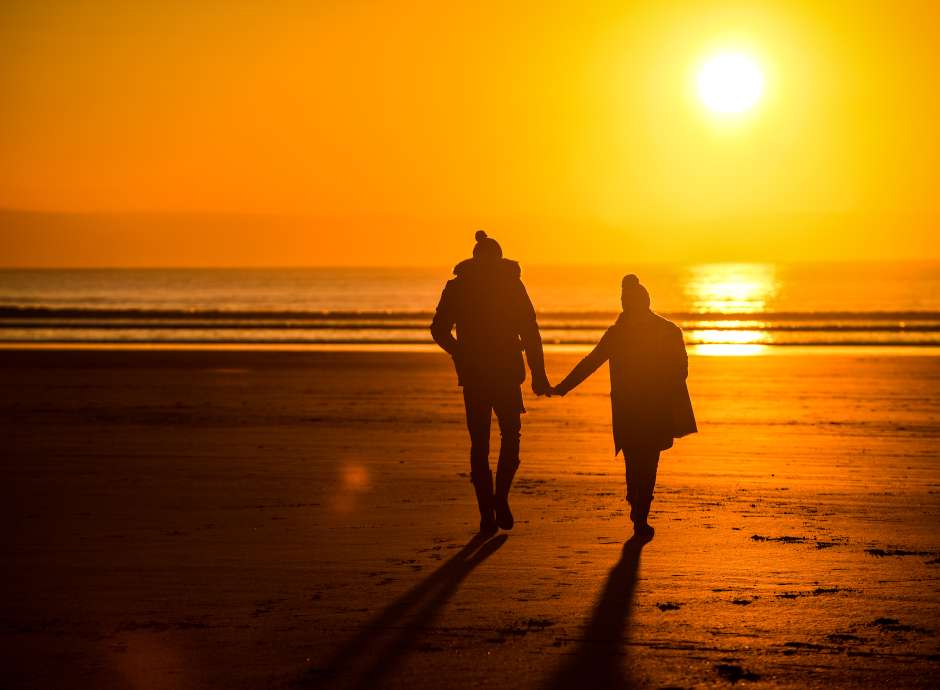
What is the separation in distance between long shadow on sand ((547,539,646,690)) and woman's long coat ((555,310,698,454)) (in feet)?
4.57

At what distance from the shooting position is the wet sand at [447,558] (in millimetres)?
5109

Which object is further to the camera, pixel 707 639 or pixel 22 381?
pixel 22 381

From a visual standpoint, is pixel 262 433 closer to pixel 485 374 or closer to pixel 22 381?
pixel 485 374

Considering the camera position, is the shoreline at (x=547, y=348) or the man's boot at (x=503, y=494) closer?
the man's boot at (x=503, y=494)

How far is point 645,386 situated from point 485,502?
126cm

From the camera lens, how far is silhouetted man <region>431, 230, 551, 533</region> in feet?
25.8

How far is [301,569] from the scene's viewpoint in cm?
681

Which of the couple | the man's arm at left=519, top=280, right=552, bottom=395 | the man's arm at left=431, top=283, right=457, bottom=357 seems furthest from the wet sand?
the man's arm at left=431, top=283, right=457, bottom=357

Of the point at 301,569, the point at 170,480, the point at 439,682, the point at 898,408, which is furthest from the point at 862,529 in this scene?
the point at 898,408

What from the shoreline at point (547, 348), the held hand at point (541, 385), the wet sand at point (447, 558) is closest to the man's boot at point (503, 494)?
the wet sand at point (447, 558)

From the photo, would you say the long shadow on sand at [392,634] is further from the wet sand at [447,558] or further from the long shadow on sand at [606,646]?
the long shadow on sand at [606,646]

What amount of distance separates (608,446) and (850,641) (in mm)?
7002

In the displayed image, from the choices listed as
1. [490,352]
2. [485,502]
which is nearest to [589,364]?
[490,352]

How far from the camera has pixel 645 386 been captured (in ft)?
26.4
